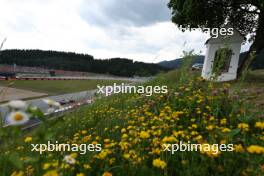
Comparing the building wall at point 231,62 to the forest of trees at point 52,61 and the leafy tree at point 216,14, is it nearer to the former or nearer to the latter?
the leafy tree at point 216,14

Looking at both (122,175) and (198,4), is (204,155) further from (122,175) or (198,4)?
(198,4)

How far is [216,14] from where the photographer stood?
47.6 feet

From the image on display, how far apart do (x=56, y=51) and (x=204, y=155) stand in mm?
143162

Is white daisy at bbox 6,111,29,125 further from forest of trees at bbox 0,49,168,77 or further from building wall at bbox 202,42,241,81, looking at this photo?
forest of trees at bbox 0,49,168,77

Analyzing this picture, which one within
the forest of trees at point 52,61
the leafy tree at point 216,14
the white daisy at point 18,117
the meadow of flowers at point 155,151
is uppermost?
the leafy tree at point 216,14

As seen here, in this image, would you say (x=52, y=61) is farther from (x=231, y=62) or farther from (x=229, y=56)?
(x=231, y=62)

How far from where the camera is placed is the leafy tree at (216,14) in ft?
44.0

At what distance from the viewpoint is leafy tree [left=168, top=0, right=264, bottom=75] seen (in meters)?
13.4

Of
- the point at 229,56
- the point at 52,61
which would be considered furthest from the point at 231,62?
the point at 52,61

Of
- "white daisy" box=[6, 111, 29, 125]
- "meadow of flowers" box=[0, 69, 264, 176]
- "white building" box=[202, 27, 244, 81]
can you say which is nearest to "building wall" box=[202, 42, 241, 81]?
"white building" box=[202, 27, 244, 81]

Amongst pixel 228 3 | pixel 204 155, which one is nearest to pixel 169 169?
pixel 204 155

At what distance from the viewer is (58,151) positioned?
309 centimetres

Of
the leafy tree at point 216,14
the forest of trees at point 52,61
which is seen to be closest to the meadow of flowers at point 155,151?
the leafy tree at point 216,14

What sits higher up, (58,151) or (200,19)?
(200,19)
